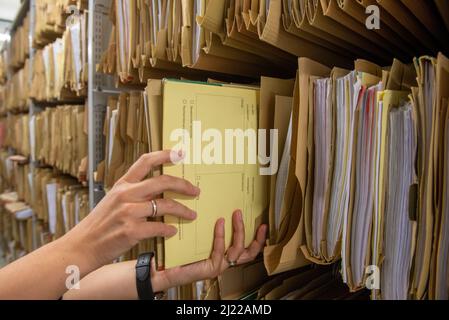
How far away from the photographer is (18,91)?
3.17 m

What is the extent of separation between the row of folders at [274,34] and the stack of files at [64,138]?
83cm

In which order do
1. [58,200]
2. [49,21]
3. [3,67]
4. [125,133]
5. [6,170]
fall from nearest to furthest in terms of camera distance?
[125,133] < [58,200] < [49,21] < [6,170] < [3,67]

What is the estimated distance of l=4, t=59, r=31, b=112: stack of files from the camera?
2.80 m

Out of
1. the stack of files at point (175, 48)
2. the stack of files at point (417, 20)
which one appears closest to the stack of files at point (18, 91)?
the stack of files at point (175, 48)

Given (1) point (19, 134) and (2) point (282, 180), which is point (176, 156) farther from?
(1) point (19, 134)

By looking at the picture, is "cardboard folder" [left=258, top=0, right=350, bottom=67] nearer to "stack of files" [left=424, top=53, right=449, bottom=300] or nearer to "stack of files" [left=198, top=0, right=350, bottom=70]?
"stack of files" [left=198, top=0, right=350, bottom=70]

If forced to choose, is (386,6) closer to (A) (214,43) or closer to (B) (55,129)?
(A) (214,43)

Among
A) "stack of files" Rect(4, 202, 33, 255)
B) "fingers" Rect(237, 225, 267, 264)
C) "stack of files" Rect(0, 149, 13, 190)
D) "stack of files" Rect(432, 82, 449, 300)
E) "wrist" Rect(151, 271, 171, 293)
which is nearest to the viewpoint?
"stack of files" Rect(432, 82, 449, 300)

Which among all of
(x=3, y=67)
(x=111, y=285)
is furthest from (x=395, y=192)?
(x=3, y=67)

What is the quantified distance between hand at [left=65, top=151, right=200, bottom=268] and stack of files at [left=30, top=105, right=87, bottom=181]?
0.98 metres

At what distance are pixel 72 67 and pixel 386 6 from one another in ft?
5.03

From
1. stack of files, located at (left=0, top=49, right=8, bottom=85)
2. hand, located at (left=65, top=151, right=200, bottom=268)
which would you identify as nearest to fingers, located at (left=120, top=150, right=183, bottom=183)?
hand, located at (left=65, top=151, right=200, bottom=268)

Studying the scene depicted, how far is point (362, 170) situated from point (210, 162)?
231 millimetres
